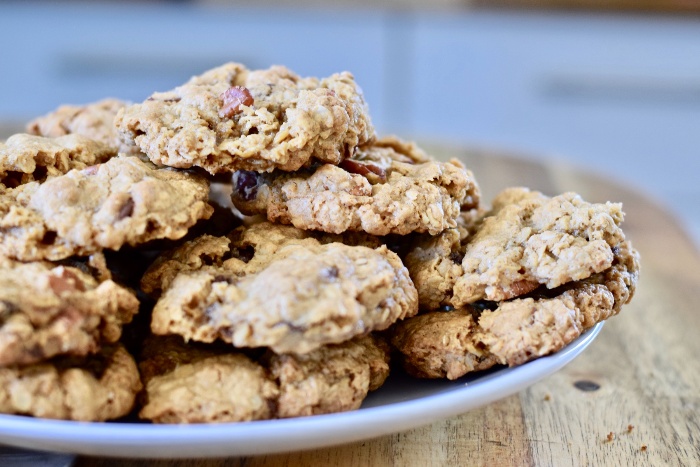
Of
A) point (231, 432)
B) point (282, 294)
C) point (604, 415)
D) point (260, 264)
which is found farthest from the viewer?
point (604, 415)

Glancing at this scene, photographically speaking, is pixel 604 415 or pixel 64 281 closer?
pixel 64 281

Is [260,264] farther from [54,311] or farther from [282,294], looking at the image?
[54,311]

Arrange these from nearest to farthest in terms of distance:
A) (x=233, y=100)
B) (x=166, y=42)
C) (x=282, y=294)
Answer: (x=282, y=294)
(x=233, y=100)
(x=166, y=42)

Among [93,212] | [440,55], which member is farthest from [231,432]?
[440,55]

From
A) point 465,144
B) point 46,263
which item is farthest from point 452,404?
point 465,144

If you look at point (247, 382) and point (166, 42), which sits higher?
point (247, 382)

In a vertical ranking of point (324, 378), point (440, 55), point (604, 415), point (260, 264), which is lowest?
point (440, 55)

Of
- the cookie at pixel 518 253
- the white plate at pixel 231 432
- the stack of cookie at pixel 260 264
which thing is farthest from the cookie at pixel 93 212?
the cookie at pixel 518 253
